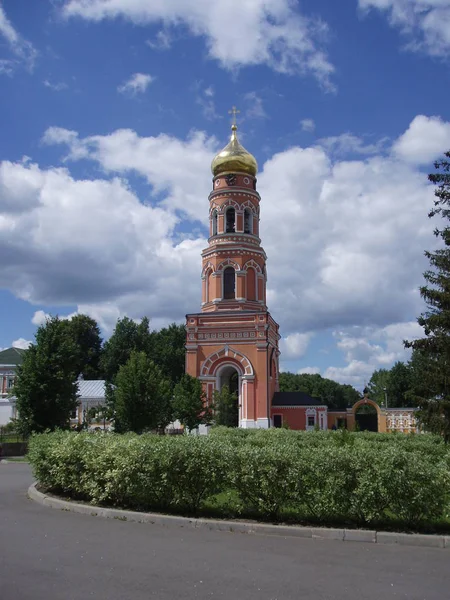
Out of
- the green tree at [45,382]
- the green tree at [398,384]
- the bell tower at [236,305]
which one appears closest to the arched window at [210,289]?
the bell tower at [236,305]

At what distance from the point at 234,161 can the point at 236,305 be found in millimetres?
10534

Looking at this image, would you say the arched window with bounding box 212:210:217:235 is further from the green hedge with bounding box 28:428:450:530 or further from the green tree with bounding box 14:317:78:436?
the green hedge with bounding box 28:428:450:530

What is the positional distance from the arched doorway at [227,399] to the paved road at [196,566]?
1031 inches

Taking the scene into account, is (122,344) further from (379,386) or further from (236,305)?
(379,386)

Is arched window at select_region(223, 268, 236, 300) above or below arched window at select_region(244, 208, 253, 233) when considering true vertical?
below

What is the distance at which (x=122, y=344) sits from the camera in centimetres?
5584

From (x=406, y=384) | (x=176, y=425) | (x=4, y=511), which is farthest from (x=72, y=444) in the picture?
(x=406, y=384)

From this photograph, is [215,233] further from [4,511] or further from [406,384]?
[406,384]

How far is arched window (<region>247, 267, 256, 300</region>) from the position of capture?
130 ft

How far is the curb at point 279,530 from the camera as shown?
7746mm

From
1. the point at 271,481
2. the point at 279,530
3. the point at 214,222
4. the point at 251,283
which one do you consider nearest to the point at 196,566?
the point at 279,530

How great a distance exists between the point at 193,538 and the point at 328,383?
277 feet

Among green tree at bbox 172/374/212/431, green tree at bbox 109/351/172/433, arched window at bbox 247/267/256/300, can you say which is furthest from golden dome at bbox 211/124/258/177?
green tree at bbox 109/351/172/433

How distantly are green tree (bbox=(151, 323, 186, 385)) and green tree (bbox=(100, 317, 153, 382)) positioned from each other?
2.63ft
